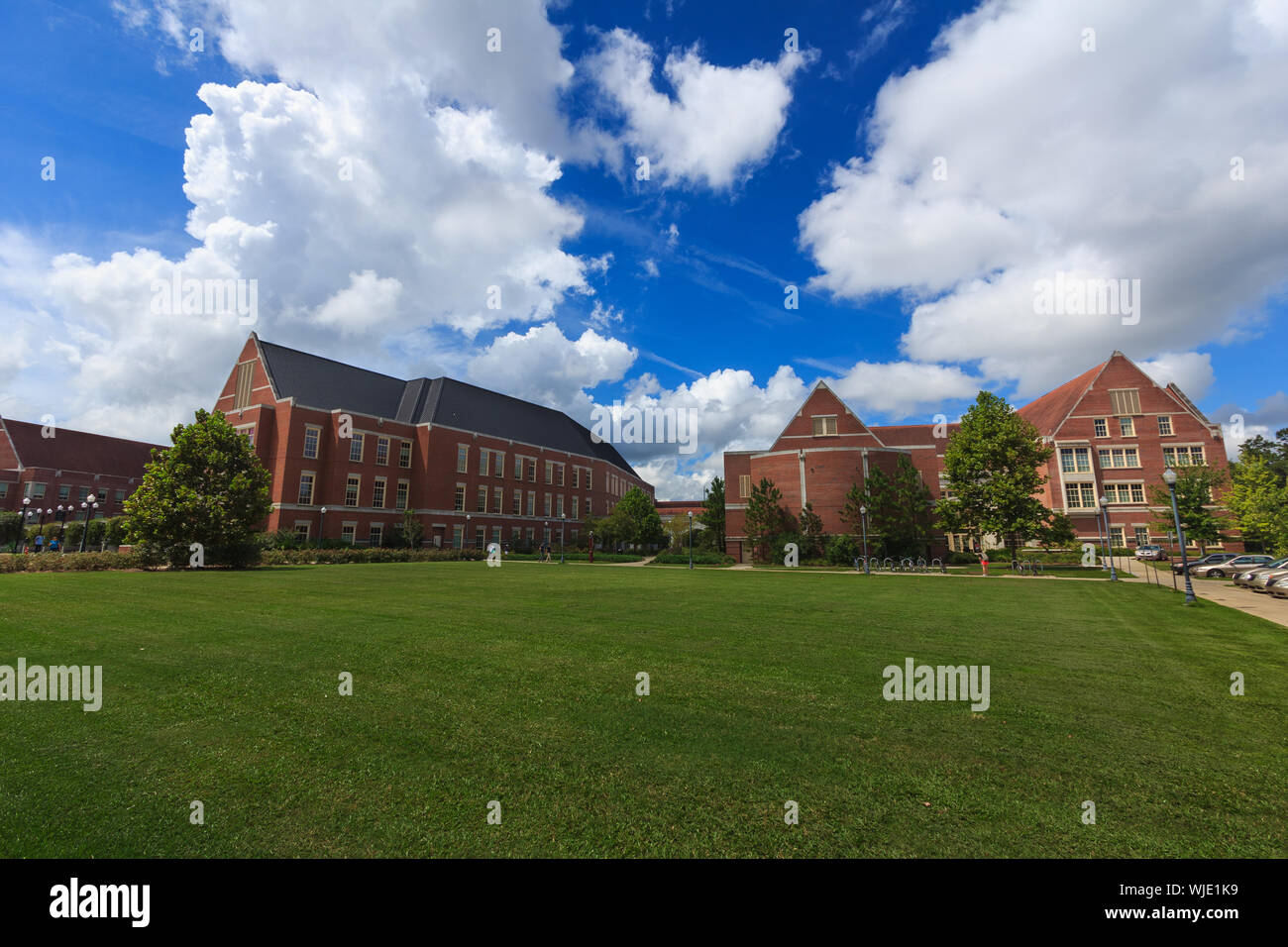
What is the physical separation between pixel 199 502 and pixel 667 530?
54.2m

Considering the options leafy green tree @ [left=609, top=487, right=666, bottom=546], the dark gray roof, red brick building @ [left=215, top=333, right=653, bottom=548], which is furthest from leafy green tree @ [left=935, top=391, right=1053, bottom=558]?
the dark gray roof

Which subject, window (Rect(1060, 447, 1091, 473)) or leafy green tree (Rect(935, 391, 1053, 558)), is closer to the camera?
leafy green tree (Rect(935, 391, 1053, 558))

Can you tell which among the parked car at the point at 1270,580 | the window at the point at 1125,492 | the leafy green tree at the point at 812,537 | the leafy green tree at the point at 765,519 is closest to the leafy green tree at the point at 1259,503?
the window at the point at 1125,492

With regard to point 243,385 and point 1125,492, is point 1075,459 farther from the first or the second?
point 243,385

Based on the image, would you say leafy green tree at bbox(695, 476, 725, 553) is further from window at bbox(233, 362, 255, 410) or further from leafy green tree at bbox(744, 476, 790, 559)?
window at bbox(233, 362, 255, 410)

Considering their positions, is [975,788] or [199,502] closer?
[975,788]

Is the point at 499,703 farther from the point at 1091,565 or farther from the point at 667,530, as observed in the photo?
the point at 667,530

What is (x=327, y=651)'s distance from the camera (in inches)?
358

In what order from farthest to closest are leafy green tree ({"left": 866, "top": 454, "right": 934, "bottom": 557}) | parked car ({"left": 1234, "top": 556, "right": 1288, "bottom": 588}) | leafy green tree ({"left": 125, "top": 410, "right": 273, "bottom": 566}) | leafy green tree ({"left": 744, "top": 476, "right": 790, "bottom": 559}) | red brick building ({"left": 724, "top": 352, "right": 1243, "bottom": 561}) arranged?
1. red brick building ({"left": 724, "top": 352, "right": 1243, "bottom": 561})
2. leafy green tree ({"left": 744, "top": 476, "right": 790, "bottom": 559})
3. leafy green tree ({"left": 866, "top": 454, "right": 934, "bottom": 557})
4. leafy green tree ({"left": 125, "top": 410, "right": 273, "bottom": 566})
5. parked car ({"left": 1234, "top": 556, "right": 1288, "bottom": 588})

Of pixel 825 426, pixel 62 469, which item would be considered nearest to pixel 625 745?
pixel 825 426

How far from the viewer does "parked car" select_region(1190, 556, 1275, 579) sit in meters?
31.5

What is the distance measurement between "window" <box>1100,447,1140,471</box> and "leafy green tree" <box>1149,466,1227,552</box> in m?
5.38

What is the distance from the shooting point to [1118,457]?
54.6 meters
